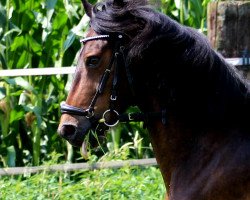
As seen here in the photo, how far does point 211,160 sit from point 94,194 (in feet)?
7.60

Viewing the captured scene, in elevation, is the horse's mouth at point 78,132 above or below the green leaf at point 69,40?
below

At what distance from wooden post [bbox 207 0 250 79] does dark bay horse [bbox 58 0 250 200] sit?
4.73 feet

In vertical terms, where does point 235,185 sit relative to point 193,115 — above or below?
below

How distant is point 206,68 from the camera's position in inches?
166

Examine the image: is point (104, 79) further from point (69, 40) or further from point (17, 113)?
point (17, 113)

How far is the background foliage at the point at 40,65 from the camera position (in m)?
8.70

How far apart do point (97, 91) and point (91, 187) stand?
2.13m

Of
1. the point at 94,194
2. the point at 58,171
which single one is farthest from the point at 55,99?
the point at 94,194

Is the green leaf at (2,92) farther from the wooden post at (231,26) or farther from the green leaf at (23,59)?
the wooden post at (231,26)

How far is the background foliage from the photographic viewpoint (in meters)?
8.70

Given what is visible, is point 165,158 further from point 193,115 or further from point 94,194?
point 94,194

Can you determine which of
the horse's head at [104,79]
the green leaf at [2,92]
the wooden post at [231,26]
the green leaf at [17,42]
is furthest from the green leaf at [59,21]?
the horse's head at [104,79]

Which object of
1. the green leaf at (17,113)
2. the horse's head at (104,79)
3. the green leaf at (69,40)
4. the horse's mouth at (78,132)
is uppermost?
the green leaf at (69,40)

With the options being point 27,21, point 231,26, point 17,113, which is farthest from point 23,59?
point 231,26
